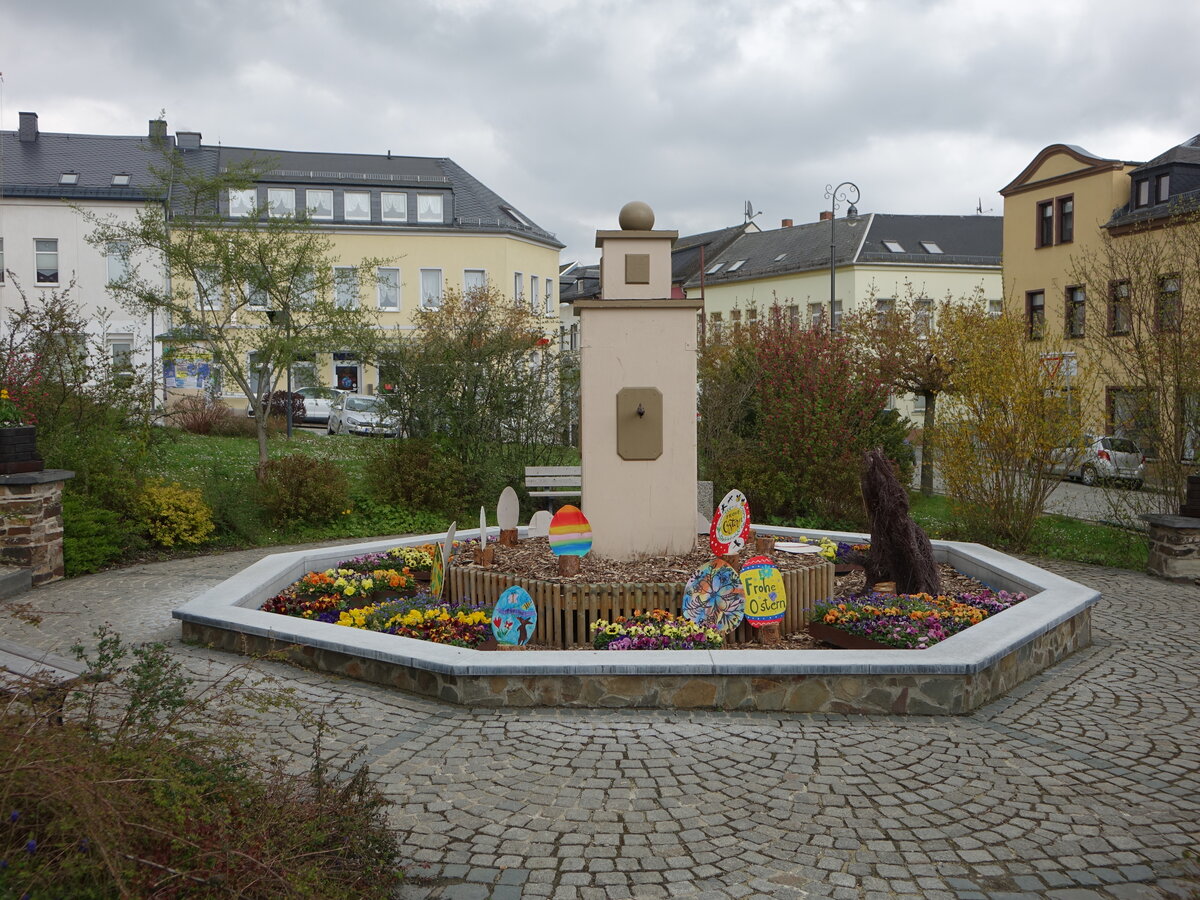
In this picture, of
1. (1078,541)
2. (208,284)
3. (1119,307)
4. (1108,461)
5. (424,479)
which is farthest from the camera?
(208,284)

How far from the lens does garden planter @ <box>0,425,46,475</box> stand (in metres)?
10.1

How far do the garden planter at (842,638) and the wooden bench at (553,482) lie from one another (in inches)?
231

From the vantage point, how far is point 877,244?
40.8 metres

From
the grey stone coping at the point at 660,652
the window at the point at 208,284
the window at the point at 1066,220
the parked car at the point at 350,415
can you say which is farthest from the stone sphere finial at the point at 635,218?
the window at the point at 1066,220

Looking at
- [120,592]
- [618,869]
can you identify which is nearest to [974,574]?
[618,869]

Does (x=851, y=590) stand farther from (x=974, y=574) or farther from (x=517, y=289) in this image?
(x=517, y=289)

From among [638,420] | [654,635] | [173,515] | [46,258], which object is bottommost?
[654,635]

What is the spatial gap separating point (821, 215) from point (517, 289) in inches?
648

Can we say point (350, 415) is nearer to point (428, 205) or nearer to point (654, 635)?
point (428, 205)

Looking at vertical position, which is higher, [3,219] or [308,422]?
[3,219]

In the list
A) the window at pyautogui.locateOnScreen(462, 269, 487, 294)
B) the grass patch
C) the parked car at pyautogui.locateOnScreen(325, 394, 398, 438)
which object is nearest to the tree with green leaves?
the grass patch

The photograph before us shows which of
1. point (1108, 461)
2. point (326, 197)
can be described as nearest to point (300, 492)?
point (1108, 461)

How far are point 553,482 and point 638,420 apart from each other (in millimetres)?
5067

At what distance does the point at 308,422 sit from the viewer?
33094 millimetres
